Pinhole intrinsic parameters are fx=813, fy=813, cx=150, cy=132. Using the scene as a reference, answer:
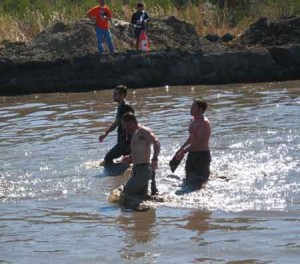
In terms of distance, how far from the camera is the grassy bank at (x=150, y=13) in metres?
30.8

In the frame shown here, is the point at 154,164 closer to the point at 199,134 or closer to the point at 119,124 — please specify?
the point at 199,134

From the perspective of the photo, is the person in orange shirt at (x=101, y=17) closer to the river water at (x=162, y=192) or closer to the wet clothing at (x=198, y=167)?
the river water at (x=162, y=192)

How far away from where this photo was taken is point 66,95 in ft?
82.0

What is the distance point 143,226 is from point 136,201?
1.02 metres

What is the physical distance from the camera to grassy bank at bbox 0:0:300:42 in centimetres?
3084

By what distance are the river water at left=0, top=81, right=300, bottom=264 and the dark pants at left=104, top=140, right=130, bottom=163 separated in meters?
0.29

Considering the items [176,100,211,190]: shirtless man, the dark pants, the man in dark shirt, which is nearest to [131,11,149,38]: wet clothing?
the man in dark shirt

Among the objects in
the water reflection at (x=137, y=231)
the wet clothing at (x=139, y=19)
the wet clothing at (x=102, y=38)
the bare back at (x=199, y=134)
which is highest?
the wet clothing at (x=139, y=19)

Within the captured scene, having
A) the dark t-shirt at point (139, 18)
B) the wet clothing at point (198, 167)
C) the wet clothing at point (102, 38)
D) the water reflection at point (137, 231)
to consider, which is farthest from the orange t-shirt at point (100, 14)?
the water reflection at point (137, 231)

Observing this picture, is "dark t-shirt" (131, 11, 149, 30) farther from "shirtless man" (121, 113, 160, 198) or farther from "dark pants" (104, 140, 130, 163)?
"shirtless man" (121, 113, 160, 198)

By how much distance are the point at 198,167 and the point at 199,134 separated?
0.52m

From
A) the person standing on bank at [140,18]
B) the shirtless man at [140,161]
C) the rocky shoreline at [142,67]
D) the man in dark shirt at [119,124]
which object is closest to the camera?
the shirtless man at [140,161]

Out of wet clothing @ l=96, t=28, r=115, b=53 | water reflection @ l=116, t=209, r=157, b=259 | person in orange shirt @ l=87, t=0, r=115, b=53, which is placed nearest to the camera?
water reflection @ l=116, t=209, r=157, b=259

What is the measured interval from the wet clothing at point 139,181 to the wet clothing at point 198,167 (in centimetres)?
103
